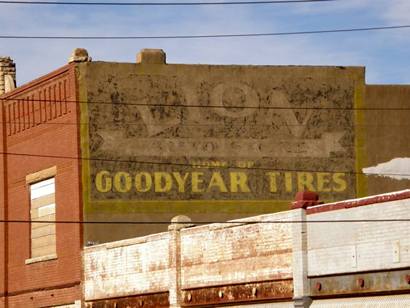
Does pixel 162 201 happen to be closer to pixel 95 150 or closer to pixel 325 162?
pixel 95 150

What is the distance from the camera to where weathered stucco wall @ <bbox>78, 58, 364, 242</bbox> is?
137 feet

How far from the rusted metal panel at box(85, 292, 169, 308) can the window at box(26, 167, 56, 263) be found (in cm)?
305

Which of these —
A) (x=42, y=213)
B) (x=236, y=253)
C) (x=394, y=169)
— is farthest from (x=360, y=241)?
(x=42, y=213)

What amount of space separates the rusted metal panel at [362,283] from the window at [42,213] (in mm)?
13845

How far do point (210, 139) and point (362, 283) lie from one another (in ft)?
44.3

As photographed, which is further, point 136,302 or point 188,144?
point 188,144

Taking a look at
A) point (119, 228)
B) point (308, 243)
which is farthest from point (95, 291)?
point (308, 243)

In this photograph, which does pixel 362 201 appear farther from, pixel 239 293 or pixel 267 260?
pixel 239 293

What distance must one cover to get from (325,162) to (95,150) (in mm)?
7709

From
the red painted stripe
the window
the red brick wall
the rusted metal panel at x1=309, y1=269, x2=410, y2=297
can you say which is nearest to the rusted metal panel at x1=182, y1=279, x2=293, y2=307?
the rusted metal panel at x1=309, y1=269, x2=410, y2=297

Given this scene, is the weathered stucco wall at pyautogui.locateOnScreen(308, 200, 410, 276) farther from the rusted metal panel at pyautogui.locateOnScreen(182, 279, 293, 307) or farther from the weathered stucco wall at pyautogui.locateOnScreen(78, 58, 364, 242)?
the weathered stucco wall at pyautogui.locateOnScreen(78, 58, 364, 242)

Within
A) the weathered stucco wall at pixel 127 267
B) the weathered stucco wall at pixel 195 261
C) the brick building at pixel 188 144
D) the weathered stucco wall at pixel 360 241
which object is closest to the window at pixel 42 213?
the brick building at pixel 188 144

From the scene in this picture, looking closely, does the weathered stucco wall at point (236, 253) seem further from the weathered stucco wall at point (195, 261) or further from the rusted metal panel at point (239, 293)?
the rusted metal panel at point (239, 293)

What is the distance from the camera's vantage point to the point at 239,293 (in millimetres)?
34500
